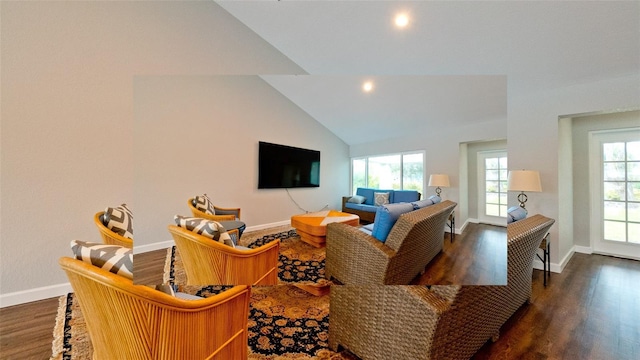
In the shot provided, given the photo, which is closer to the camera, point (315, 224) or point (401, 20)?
point (315, 224)

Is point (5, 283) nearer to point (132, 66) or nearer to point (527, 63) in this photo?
point (132, 66)

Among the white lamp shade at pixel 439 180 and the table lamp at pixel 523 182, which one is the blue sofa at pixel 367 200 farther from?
the table lamp at pixel 523 182

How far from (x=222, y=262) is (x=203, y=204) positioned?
27cm

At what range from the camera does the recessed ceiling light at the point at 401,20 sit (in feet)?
5.13

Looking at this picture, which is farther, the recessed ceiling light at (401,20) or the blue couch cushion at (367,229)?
the recessed ceiling light at (401,20)

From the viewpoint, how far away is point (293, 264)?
929 mm

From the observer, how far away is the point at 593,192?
3.35 meters

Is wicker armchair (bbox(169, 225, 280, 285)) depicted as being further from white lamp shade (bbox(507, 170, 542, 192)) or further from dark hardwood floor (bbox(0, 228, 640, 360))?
white lamp shade (bbox(507, 170, 542, 192))

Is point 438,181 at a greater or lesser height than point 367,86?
lesser

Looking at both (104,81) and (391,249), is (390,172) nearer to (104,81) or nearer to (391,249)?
(391,249)

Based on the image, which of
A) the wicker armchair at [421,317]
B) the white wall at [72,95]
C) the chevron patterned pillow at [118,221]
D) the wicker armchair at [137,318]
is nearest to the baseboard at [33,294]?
the white wall at [72,95]

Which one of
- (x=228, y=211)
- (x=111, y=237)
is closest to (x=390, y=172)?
(x=228, y=211)

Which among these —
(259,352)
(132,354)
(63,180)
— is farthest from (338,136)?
(63,180)

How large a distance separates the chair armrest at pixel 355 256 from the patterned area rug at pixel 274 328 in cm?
88
